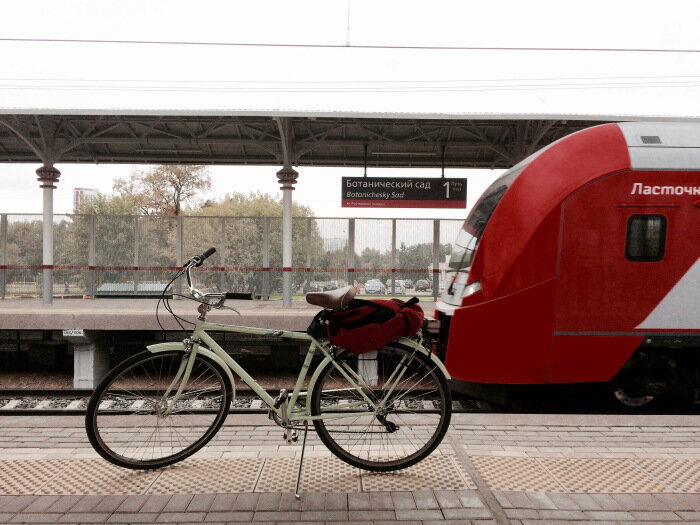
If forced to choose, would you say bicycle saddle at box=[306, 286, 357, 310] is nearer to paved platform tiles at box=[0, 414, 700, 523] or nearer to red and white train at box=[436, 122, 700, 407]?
paved platform tiles at box=[0, 414, 700, 523]

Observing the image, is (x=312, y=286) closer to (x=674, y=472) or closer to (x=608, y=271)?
(x=608, y=271)

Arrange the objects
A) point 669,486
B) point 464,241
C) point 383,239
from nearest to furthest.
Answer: point 669,486, point 464,241, point 383,239

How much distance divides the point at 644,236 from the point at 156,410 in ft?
13.3

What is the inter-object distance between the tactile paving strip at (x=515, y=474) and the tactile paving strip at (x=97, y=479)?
198cm

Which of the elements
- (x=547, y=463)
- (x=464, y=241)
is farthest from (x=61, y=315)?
(x=547, y=463)

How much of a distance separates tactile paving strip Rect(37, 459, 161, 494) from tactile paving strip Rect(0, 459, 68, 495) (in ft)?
0.18

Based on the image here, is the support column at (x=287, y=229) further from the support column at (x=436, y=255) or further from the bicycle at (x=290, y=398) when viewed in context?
the bicycle at (x=290, y=398)

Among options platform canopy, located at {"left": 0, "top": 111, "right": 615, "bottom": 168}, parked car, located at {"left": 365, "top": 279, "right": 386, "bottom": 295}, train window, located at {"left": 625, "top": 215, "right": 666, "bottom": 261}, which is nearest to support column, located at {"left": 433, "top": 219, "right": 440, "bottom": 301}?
parked car, located at {"left": 365, "top": 279, "right": 386, "bottom": 295}

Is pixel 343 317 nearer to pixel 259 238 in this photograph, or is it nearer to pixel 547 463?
pixel 547 463

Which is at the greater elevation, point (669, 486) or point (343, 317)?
point (343, 317)

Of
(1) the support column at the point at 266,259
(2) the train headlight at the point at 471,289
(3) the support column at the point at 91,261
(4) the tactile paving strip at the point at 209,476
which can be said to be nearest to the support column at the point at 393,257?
(1) the support column at the point at 266,259

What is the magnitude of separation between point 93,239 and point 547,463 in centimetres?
1459

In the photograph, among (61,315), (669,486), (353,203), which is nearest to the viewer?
(669,486)

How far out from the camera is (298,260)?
15.2 metres
